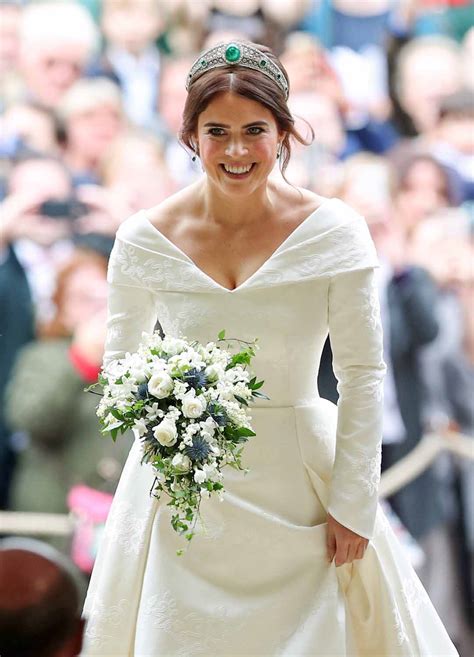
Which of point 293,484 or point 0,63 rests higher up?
point 0,63

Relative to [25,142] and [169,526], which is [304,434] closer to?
[169,526]

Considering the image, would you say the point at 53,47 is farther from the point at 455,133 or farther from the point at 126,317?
the point at 126,317

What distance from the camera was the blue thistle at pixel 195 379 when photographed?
121 inches

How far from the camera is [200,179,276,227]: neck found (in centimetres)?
349

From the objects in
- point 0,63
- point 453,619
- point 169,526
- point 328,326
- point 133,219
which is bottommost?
point 453,619

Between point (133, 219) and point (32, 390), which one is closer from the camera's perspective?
point (133, 219)

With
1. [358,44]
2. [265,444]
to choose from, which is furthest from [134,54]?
[265,444]

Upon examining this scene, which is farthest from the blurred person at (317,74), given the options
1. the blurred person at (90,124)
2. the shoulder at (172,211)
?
the shoulder at (172,211)

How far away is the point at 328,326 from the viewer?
3463mm

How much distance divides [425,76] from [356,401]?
11.2 ft

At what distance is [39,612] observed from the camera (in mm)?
1937

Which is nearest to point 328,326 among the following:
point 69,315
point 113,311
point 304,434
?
point 304,434

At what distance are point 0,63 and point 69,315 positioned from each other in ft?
4.25

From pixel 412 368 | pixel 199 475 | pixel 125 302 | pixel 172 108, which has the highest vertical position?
pixel 172 108
